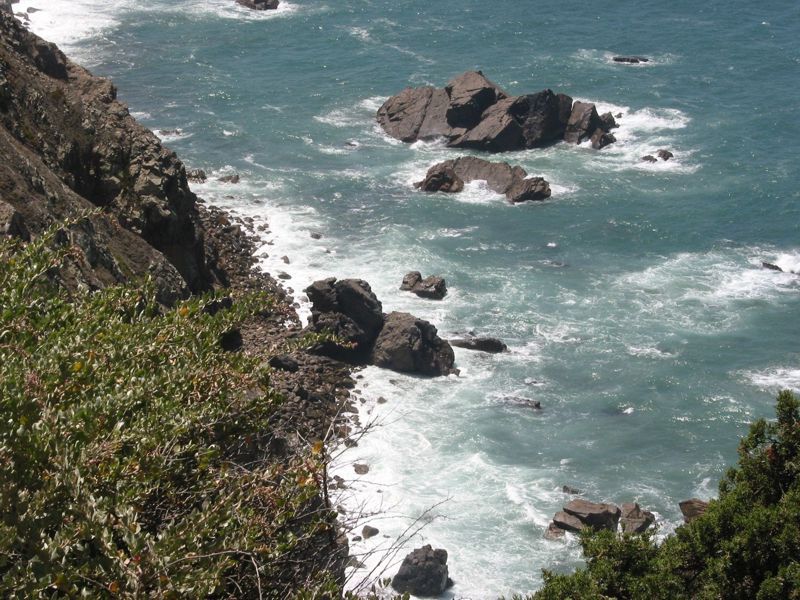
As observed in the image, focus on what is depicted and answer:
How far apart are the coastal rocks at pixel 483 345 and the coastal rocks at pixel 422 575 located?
15.2 meters

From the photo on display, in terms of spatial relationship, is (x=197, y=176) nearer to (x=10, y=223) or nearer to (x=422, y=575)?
(x=422, y=575)

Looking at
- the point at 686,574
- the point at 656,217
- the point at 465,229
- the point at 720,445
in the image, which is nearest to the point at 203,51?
the point at 465,229

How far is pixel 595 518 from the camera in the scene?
32.3 meters

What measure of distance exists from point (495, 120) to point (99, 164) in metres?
38.1

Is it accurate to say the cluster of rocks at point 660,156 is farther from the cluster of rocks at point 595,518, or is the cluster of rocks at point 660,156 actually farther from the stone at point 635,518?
the cluster of rocks at point 595,518

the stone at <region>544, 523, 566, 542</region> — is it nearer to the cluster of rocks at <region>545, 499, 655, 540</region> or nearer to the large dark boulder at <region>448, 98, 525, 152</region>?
the cluster of rocks at <region>545, 499, 655, 540</region>

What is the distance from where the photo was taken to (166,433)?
32.8 ft

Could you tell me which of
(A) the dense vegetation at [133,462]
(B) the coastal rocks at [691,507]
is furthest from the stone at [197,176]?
(A) the dense vegetation at [133,462]

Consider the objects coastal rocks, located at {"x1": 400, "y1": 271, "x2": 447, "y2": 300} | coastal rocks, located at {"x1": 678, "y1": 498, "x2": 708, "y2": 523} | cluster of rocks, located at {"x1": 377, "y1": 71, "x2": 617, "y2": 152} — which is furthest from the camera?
cluster of rocks, located at {"x1": 377, "y1": 71, "x2": 617, "y2": 152}

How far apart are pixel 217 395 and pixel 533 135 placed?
195 feet

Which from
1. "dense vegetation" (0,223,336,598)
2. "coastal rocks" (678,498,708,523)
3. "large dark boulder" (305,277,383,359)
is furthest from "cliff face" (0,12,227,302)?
"coastal rocks" (678,498,708,523)

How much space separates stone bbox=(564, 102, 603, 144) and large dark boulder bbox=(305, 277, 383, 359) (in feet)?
104

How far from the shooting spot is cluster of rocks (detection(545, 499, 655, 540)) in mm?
32250

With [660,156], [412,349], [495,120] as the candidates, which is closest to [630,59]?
[660,156]
